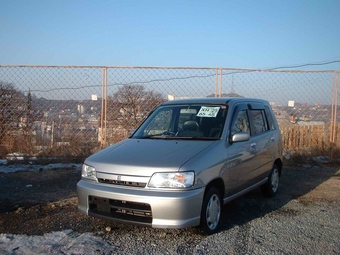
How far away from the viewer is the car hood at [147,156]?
3656mm

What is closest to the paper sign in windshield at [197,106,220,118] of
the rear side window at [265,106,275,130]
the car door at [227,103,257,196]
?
the car door at [227,103,257,196]

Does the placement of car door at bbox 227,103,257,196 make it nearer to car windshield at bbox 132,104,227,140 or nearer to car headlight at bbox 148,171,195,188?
car windshield at bbox 132,104,227,140

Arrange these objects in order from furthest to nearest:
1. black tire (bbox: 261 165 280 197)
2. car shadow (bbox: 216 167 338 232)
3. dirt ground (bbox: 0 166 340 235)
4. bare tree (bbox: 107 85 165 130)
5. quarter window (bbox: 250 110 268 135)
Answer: bare tree (bbox: 107 85 165 130)
black tire (bbox: 261 165 280 197)
quarter window (bbox: 250 110 268 135)
car shadow (bbox: 216 167 338 232)
dirt ground (bbox: 0 166 340 235)

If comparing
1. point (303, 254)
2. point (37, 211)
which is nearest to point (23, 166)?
point (37, 211)

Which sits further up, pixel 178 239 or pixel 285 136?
pixel 285 136

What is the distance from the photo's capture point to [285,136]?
9883 mm

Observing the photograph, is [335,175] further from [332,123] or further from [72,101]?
[72,101]

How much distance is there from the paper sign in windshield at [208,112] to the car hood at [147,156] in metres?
0.65

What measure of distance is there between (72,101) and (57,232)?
186 inches

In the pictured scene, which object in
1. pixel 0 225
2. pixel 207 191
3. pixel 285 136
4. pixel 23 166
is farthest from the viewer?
pixel 285 136

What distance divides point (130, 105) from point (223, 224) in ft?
15.7

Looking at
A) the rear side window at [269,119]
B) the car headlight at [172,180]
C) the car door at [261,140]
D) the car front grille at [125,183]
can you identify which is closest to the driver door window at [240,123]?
the car door at [261,140]

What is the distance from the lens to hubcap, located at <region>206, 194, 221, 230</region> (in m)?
3.89

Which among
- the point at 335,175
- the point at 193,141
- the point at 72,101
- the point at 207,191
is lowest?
the point at 335,175
